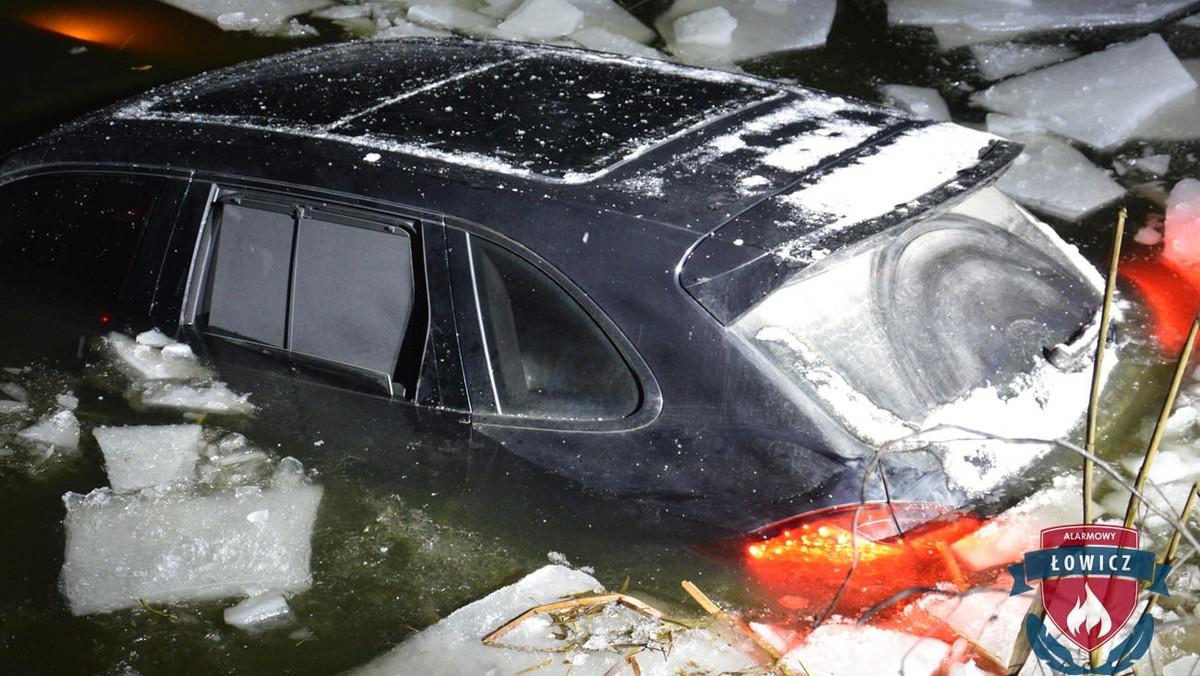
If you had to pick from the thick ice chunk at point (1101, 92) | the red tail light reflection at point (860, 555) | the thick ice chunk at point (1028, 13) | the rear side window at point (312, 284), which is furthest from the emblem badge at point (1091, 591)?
the thick ice chunk at point (1028, 13)

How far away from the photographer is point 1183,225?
191 inches

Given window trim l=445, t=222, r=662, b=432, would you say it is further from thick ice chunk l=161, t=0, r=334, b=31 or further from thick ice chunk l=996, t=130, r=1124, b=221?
thick ice chunk l=161, t=0, r=334, b=31

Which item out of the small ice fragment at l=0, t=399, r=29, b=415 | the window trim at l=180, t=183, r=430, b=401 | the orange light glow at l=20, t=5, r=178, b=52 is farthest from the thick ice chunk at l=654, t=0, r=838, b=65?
the small ice fragment at l=0, t=399, r=29, b=415

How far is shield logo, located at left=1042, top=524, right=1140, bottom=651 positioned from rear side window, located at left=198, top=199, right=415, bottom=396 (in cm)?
181

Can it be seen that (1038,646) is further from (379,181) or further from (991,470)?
(379,181)

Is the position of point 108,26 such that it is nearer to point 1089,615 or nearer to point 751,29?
point 751,29

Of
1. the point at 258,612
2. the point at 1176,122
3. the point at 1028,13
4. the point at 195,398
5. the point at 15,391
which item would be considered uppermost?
the point at 1028,13

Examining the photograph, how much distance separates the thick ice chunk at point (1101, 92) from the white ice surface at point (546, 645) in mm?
4313

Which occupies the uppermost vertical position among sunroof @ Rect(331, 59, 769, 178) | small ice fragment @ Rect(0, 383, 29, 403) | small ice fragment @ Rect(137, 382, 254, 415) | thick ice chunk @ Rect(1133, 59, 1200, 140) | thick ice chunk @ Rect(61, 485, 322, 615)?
sunroof @ Rect(331, 59, 769, 178)

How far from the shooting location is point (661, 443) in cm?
278

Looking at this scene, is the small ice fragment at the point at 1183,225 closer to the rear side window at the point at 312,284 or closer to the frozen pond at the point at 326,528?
the frozen pond at the point at 326,528

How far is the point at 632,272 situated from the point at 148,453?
1862 mm

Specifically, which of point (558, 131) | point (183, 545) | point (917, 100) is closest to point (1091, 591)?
point (558, 131)

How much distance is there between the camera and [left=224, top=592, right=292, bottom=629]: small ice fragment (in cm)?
312
